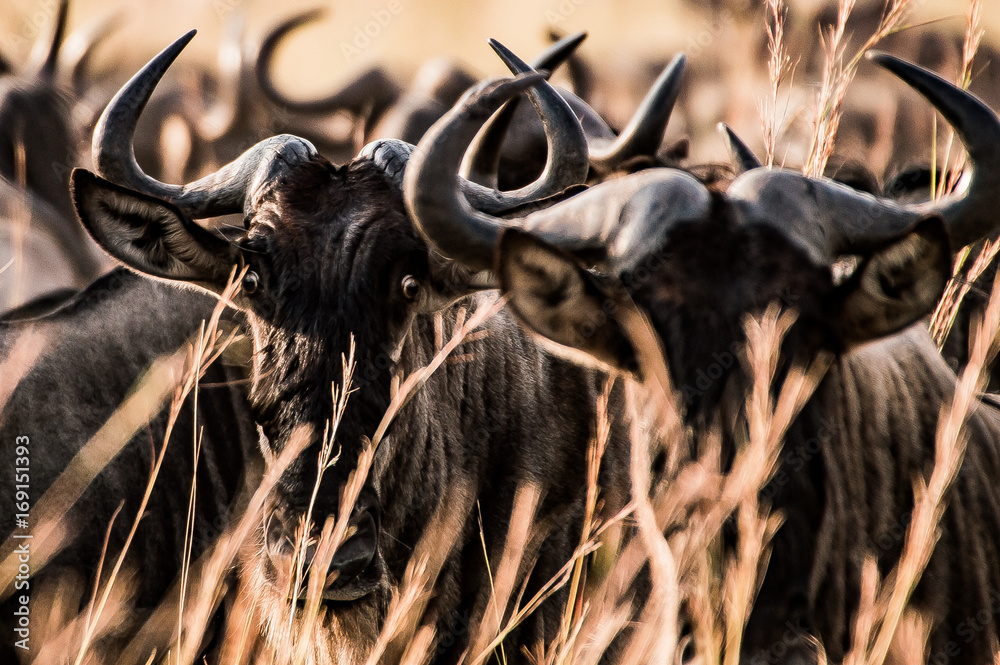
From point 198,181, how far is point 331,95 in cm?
721

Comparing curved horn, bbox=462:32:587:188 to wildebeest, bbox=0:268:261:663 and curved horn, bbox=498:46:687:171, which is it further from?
wildebeest, bbox=0:268:261:663

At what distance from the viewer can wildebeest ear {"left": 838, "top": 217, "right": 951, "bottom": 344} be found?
2270mm

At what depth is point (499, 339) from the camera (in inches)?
143

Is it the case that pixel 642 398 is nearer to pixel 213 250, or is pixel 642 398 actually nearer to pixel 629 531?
pixel 629 531

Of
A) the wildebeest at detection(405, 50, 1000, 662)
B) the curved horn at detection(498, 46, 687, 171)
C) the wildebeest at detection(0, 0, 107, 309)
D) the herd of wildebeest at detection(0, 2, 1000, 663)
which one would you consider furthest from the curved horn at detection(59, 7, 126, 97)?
the wildebeest at detection(405, 50, 1000, 662)

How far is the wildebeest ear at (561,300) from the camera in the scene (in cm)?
232

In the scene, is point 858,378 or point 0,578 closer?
point 858,378

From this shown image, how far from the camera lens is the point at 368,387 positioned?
3.00 metres

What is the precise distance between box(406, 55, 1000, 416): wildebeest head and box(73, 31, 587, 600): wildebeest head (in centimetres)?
45

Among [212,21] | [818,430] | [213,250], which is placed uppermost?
[213,250]

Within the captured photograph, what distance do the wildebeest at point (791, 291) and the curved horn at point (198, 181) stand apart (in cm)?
84

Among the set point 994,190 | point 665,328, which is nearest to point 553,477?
point 665,328

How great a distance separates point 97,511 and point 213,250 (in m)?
1.17

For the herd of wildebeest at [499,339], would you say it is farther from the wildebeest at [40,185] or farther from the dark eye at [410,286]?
the wildebeest at [40,185]
